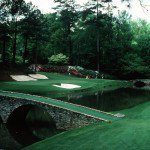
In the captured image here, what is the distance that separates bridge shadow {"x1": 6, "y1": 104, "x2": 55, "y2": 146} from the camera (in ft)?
88.4

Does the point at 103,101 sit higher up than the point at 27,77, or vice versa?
the point at 27,77

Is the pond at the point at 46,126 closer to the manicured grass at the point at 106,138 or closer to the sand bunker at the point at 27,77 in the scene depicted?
the manicured grass at the point at 106,138

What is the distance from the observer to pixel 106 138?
1955 centimetres

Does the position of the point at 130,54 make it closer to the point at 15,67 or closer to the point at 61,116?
the point at 15,67

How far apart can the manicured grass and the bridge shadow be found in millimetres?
4756

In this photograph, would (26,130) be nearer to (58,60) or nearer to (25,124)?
(25,124)

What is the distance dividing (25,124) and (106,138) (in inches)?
524

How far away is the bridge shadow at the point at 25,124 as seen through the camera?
26.9 meters

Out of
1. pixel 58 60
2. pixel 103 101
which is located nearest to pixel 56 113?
pixel 103 101

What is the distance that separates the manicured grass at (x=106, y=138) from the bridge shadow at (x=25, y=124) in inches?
187

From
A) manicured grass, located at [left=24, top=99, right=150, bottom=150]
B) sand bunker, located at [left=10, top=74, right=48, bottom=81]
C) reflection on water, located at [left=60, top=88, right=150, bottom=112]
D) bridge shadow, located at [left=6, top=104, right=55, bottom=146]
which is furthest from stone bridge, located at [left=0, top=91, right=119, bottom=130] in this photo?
sand bunker, located at [left=10, top=74, right=48, bottom=81]

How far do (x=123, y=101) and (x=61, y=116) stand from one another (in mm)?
16979

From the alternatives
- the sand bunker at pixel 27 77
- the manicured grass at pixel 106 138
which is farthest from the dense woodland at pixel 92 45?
the manicured grass at pixel 106 138

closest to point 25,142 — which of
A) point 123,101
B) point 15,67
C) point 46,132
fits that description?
point 46,132
